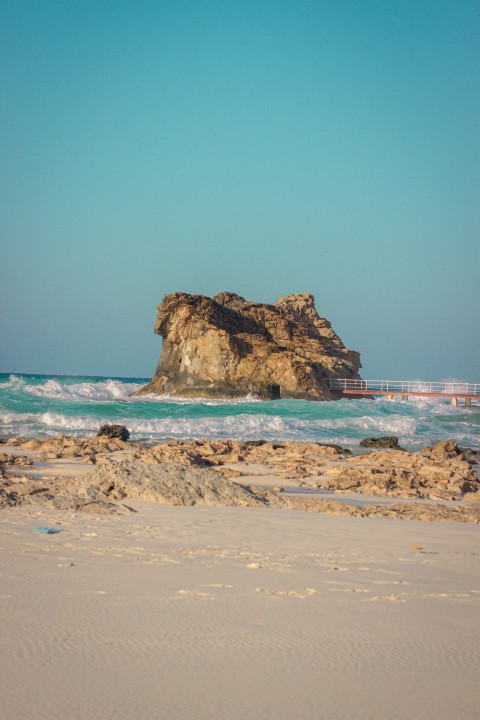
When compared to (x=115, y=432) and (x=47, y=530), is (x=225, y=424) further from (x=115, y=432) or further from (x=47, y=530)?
(x=47, y=530)

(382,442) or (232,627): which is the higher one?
(232,627)

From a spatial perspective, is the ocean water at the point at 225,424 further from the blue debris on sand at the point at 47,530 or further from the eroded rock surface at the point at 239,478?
the blue debris on sand at the point at 47,530

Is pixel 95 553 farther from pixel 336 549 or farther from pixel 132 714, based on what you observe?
pixel 132 714

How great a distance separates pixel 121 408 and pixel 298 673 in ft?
85.2

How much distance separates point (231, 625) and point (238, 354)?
41855 millimetres

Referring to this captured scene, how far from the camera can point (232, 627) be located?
296 centimetres

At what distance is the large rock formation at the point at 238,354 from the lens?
43781 millimetres

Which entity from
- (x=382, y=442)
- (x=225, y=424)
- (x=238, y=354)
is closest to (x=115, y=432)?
(x=382, y=442)

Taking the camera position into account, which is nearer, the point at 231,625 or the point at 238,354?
the point at 231,625

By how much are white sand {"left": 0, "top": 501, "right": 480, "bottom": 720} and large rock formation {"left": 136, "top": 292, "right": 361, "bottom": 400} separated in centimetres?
3860

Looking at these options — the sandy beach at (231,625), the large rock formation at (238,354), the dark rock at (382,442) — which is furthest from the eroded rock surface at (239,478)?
the large rock formation at (238,354)

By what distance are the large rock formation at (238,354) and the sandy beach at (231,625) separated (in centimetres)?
3862

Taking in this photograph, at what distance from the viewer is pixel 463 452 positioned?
1441 cm

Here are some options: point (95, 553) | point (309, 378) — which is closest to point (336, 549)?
point (95, 553)
